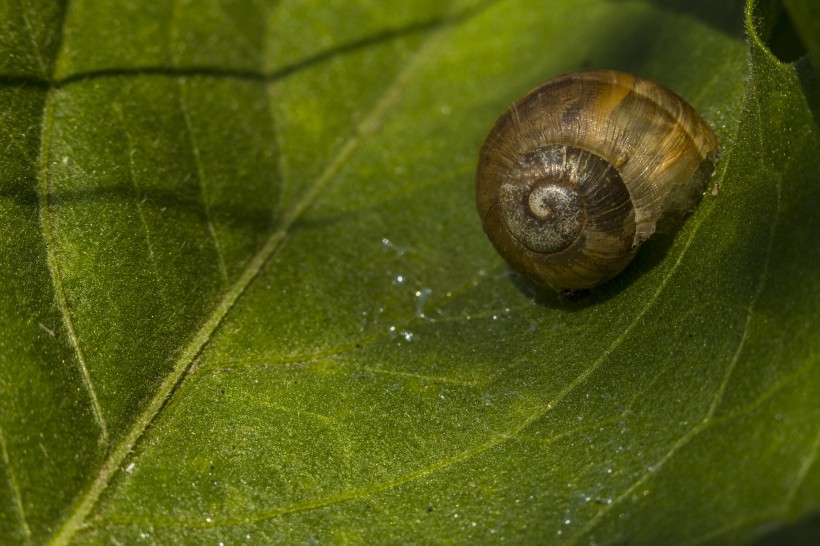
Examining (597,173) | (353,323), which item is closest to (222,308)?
(353,323)

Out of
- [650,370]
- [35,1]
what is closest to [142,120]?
[35,1]

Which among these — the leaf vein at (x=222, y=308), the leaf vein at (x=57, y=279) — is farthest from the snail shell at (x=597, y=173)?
the leaf vein at (x=57, y=279)

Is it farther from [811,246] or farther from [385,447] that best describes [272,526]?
[811,246]

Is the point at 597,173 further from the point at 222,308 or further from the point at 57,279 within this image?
the point at 57,279

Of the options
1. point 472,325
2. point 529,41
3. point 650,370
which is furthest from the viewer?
point 529,41

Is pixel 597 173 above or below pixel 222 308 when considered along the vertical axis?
above

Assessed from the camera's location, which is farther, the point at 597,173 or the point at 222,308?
the point at 222,308

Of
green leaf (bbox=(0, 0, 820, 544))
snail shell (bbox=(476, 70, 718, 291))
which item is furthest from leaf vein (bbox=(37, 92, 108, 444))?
snail shell (bbox=(476, 70, 718, 291))
